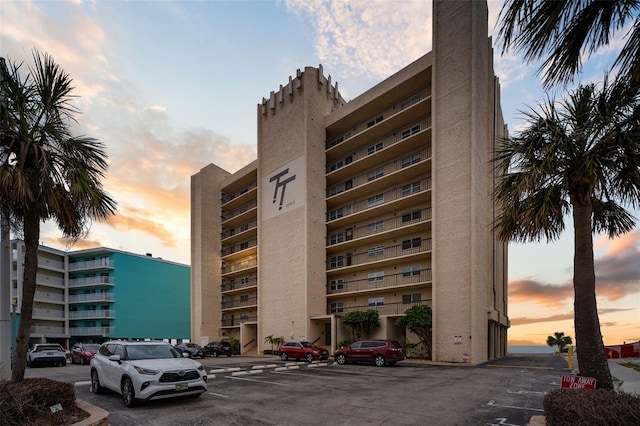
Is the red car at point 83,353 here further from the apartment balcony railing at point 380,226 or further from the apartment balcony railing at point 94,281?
the apartment balcony railing at point 94,281

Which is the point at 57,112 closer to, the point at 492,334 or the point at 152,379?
the point at 152,379

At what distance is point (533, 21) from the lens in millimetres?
4723

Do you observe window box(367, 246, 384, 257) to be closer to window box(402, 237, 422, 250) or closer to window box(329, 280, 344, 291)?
window box(402, 237, 422, 250)

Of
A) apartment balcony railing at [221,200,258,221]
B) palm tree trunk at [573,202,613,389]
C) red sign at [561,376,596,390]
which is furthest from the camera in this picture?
apartment balcony railing at [221,200,258,221]

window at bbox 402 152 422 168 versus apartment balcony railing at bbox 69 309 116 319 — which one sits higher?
window at bbox 402 152 422 168

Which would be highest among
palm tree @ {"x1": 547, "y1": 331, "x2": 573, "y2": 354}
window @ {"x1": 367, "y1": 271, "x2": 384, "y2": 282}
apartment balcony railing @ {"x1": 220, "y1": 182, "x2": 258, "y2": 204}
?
apartment balcony railing @ {"x1": 220, "y1": 182, "x2": 258, "y2": 204}

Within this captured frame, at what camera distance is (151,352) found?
10.7 metres

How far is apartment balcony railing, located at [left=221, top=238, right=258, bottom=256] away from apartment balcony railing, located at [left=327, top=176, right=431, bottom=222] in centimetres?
1377

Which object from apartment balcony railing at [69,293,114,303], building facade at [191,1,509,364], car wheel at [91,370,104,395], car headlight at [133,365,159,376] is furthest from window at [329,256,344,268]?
apartment balcony railing at [69,293,114,303]

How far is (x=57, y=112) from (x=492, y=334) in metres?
31.3

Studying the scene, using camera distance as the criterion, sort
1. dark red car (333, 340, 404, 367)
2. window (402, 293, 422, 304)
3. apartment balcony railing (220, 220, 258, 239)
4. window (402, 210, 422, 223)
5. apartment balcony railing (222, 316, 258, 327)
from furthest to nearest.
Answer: apartment balcony railing (220, 220, 258, 239)
apartment balcony railing (222, 316, 258, 327)
window (402, 210, 422, 223)
window (402, 293, 422, 304)
dark red car (333, 340, 404, 367)

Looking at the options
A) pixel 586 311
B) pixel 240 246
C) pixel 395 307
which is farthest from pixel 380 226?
pixel 586 311

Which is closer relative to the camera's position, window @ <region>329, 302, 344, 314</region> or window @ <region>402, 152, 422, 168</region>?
window @ <region>402, 152, 422, 168</region>

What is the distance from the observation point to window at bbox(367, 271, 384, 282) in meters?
33.2
